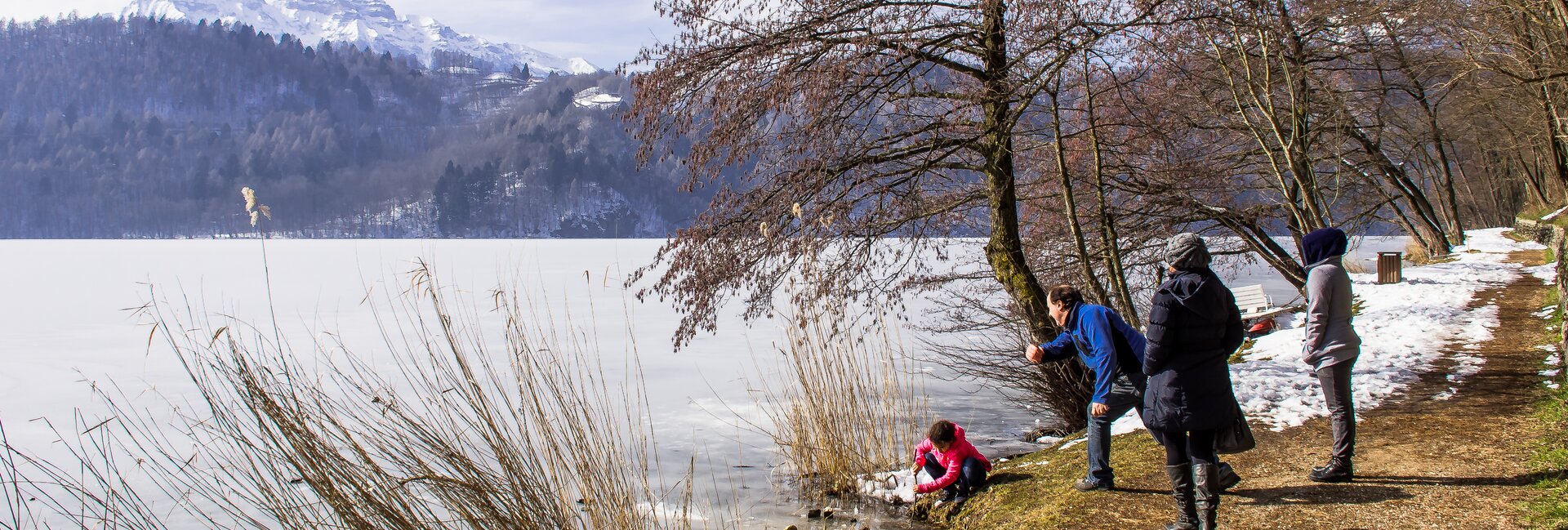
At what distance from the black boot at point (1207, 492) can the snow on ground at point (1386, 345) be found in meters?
2.28

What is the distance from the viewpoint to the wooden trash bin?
1291 cm

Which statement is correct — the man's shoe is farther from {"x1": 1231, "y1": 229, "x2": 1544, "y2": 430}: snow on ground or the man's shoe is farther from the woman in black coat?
{"x1": 1231, "y1": 229, "x2": 1544, "y2": 430}: snow on ground

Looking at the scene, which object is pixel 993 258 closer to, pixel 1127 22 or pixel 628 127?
pixel 1127 22

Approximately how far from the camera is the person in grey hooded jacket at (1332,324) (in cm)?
→ 411

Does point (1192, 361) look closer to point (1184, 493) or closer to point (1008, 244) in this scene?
point (1184, 493)

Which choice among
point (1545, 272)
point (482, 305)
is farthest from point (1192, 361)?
point (482, 305)

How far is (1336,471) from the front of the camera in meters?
4.30

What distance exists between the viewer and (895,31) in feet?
22.5

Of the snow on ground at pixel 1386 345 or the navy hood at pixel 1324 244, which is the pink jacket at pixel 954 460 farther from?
the navy hood at pixel 1324 244

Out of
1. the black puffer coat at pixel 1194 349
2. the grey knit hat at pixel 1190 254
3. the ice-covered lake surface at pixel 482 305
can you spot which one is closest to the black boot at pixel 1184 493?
the black puffer coat at pixel 1194 349

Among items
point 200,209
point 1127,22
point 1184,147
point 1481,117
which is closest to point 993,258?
point 1127,22

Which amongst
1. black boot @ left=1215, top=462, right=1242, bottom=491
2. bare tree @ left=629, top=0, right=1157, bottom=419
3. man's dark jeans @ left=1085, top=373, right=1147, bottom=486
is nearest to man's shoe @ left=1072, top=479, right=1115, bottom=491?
man's dark jeans @ left=1085, top=373, right=1147, bottom=486

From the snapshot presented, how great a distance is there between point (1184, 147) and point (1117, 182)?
221 centimetres

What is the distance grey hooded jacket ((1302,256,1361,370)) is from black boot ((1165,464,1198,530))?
1.00m
